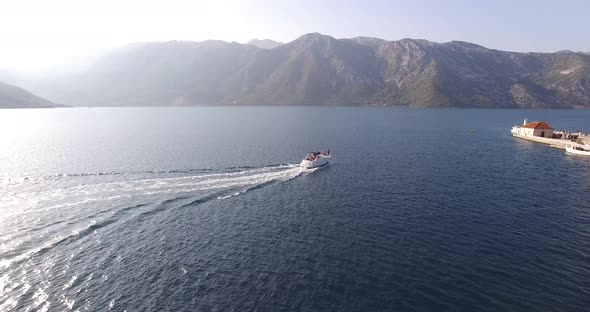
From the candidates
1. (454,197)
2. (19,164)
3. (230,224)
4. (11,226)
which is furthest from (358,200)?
(19,164)

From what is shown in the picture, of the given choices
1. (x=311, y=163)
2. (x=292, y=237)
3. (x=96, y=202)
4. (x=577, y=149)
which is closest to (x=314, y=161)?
(x=311, y=163)

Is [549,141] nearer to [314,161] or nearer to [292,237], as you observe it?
[314,161]

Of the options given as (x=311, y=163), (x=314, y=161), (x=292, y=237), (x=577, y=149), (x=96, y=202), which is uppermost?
(x=314, y=161)

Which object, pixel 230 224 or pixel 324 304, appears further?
pixel 230 224

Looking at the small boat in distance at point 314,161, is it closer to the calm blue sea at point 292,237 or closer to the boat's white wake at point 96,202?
the calm blue sea at point 292,237

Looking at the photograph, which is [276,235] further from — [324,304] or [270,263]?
[324,304]

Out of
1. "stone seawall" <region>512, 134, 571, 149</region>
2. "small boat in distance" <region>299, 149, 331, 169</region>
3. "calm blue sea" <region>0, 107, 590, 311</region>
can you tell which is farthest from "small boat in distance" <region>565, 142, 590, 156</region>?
"small boat in distance" <region>299, 149, 331, 169</region>
